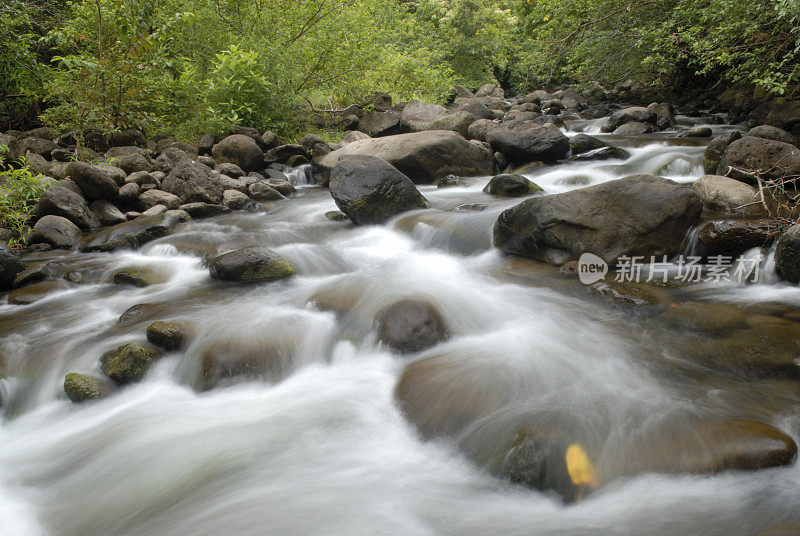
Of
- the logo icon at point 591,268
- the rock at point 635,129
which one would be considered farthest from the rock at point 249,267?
the rock at point 635,129

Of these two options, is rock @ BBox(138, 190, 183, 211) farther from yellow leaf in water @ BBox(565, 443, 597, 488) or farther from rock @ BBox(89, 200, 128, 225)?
yellow leaf in water @ BBox(565, 443, 597, 488)

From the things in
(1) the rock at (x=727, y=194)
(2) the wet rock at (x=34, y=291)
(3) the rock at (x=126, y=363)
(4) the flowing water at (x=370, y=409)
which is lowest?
(4) the flowing water at (x=370, y=409)

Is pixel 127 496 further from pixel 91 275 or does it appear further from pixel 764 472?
pixel 91 275

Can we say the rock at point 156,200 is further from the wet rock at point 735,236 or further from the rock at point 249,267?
the wet rock at point 735,236

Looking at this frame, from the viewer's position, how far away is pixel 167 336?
3.83 meters

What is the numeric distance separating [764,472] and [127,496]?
→ 10.7 feet

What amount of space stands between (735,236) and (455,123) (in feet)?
24.6

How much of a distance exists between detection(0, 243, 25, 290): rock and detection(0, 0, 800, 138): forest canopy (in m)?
3.33

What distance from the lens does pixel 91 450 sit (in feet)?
9.96

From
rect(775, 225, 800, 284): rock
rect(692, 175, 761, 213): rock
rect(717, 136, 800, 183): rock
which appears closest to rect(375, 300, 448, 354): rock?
rect(775, 225, 800, 284): rock

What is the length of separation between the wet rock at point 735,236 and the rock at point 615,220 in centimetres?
23

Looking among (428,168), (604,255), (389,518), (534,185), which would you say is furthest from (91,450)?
(428,168)

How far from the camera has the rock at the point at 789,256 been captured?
13.3 feet

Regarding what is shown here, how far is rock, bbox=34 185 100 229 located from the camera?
6.55 meters
